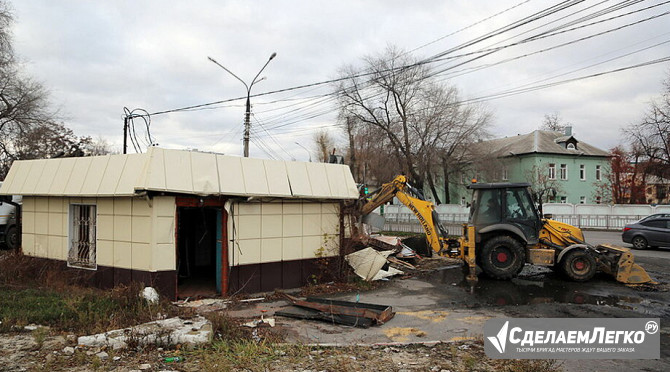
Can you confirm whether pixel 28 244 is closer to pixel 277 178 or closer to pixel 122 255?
pixel 122 255

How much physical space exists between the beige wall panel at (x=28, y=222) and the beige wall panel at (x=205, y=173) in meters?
5.13

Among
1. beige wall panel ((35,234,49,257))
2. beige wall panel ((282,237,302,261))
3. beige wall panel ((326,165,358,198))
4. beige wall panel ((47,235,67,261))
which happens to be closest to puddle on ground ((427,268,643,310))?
beige wall panel ((326,165,358,198))

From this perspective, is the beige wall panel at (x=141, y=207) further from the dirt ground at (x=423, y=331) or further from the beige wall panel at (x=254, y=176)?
the dirt ground at (x=423, y=331)

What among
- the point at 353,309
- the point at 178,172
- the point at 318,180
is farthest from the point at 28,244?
the point at 353,309

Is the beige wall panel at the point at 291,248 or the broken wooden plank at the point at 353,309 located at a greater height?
the beige wall panel at the point at 291,248

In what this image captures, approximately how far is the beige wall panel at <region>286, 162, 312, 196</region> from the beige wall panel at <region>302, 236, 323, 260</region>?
1176 millimetres

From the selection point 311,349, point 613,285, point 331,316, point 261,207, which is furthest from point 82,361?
point 613,285

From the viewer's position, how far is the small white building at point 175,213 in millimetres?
8305

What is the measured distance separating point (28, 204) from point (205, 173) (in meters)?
5.49

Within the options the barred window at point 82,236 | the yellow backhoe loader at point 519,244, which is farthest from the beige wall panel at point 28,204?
the yellow backhoe loader at point 519,244

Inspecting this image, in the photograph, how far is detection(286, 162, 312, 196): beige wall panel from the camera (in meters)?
9.91

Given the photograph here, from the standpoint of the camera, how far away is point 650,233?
57.2ft

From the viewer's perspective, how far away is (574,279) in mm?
10508

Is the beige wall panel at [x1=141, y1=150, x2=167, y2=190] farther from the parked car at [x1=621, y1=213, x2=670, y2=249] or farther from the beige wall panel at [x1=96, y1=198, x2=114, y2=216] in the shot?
the parked car at [x1=621, y1=213, x2=670, y2=249]
